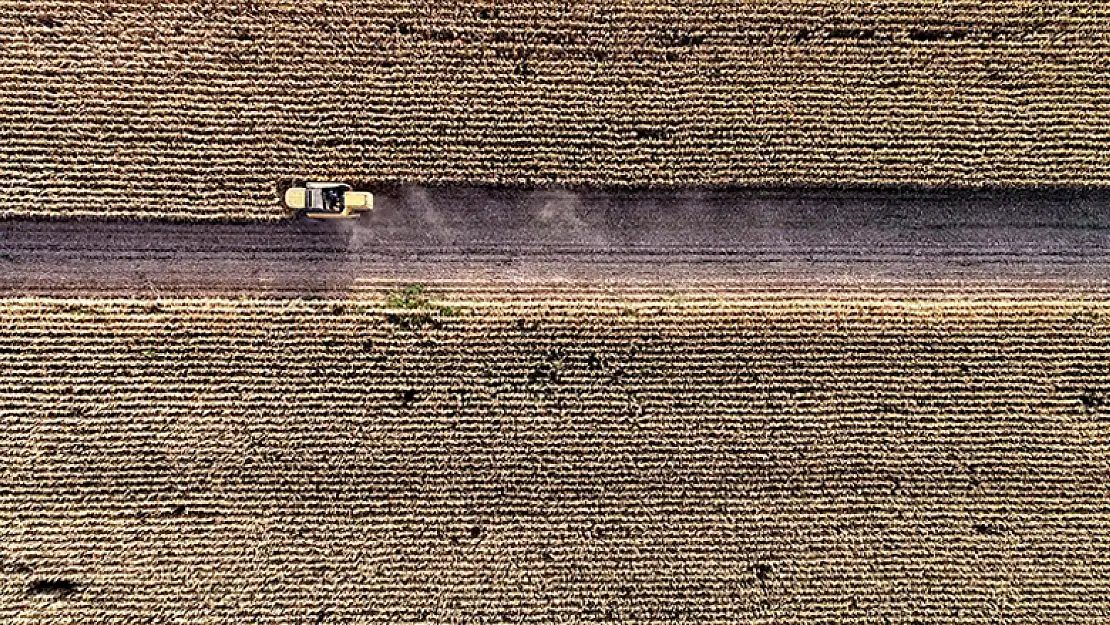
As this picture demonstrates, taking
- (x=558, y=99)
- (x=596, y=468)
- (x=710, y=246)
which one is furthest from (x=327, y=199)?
(x=710, y=246)

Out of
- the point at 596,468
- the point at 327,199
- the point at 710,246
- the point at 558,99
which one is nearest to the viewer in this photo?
the point at 327,199

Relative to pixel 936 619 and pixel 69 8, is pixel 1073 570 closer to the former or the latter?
pixel 936 619

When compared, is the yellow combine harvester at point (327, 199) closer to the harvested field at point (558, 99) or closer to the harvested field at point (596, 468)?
the harvested field at point (558, 99)

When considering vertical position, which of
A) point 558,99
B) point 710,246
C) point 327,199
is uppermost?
point 558,99

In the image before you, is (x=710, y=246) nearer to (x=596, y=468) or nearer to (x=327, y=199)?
(x=596, y=468)

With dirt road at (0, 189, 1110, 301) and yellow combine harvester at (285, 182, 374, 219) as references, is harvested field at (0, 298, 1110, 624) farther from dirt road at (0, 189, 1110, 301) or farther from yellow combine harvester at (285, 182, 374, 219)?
yellow combine harvester at (285, 182, 374, 219)

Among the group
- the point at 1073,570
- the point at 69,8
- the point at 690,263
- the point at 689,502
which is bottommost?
the point at 1073,570

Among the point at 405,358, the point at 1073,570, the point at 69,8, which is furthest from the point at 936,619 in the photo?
the point at 69,8
